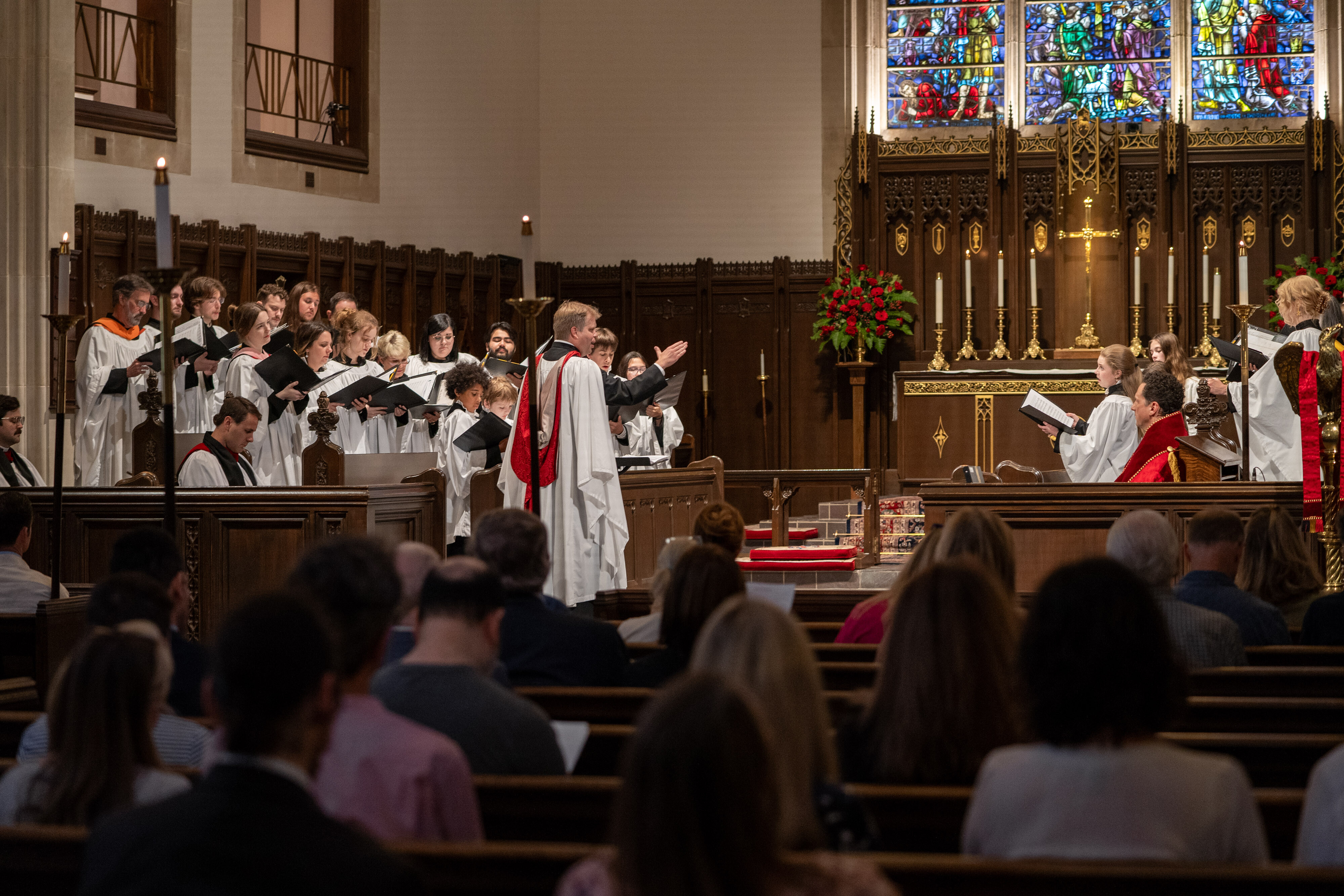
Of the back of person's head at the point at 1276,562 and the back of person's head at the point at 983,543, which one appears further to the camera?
the back of person's head at the point at 1276,562

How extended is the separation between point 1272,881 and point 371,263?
39.5 ft

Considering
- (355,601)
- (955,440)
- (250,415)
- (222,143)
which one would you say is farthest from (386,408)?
(355,601)

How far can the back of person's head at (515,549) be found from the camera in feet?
13.0

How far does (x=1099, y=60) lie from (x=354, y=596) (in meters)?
13.8

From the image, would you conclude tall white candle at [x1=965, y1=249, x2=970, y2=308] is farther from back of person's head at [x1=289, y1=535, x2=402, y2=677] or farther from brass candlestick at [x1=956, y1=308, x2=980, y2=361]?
back of person's head at [x1=289, y1=535, x2=402, y2=677]

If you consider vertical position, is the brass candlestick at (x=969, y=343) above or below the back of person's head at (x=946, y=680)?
above

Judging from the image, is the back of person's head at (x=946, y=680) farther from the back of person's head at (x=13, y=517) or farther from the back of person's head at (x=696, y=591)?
the back of person's head at (x=13, y=517)

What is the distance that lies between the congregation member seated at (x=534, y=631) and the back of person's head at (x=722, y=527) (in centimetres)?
120

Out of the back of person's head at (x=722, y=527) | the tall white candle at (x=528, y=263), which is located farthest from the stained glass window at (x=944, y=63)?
the back of person's head at (x=722, y=527)

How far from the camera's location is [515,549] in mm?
3969

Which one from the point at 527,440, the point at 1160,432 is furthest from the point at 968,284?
the point at 527,440

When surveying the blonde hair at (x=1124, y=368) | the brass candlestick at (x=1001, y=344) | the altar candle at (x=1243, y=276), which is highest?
the altar candle at (x=1243, y=276)

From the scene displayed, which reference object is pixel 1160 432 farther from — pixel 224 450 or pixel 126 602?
pixel 126 602

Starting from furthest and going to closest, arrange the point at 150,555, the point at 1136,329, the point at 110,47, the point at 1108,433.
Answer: the point at 1136,329
the point at 110,47
the point at 1108,433
the point at 150,555
